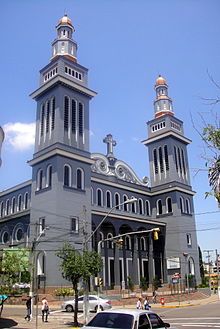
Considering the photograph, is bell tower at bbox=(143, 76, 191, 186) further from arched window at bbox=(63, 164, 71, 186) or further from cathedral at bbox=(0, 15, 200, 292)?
arched window at bbox=(63, 164, 71, 186)

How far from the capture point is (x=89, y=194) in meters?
46.0

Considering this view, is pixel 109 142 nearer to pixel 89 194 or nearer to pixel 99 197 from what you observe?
pixel 99 197

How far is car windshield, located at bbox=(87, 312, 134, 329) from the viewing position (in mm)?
8692

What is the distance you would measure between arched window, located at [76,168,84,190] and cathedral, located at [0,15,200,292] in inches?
5.3

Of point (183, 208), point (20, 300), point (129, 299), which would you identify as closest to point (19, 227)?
point (20, 300)

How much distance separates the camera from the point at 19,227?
48438 mm

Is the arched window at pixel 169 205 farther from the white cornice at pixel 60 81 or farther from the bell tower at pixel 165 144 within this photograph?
the white cornice at pixel 60 81

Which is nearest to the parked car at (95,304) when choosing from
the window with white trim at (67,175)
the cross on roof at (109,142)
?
the window with white trim at (67,175)

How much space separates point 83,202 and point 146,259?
1704cm

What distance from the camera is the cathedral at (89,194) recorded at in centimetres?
4225

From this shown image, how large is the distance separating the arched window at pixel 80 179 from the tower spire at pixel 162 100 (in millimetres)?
26753

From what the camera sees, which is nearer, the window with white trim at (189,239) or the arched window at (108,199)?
the arched window at (108,199)

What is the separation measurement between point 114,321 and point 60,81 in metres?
41.5

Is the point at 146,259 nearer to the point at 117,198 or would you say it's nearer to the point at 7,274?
the point at 117,198
